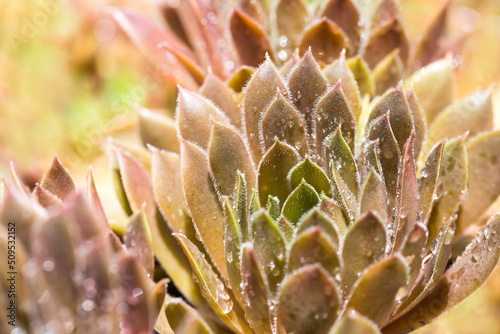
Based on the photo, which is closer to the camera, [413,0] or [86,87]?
[413,0]

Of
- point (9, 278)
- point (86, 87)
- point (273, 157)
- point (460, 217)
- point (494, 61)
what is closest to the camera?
point (9, 278)

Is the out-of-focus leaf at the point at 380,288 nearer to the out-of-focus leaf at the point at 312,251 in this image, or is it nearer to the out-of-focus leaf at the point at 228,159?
the out-of-focus leaf at the point at 312,251

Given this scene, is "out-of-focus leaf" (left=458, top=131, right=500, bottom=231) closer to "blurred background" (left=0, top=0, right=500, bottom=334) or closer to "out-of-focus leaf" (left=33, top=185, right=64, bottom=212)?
"out-of-focus leaf" (left=33, top=185, right=64, bottom=212)

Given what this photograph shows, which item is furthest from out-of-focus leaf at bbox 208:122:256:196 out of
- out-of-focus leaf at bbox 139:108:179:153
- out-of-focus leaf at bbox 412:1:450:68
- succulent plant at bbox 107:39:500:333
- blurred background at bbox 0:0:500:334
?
blurred background at bbox 0:0:500:334

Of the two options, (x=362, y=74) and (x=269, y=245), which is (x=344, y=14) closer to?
(x=362, y=74)

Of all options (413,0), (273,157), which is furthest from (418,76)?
(413,0)

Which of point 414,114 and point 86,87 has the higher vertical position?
point 86,87

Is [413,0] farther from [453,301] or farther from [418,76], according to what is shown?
[453,301]

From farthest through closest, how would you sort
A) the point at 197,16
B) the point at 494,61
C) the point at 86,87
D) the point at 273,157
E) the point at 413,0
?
the point at 86,87 → the point at 413,0 → the point at 494,61 → the point at 197,16 → the point at 273,157
